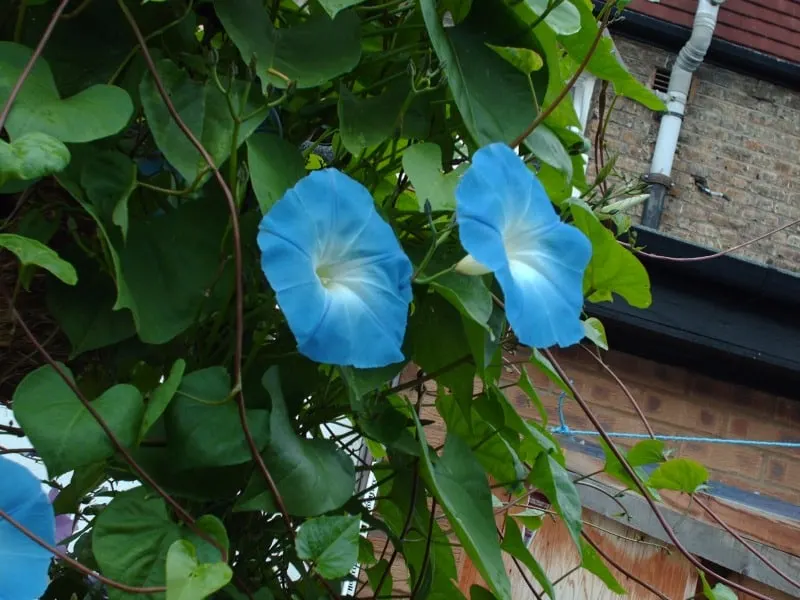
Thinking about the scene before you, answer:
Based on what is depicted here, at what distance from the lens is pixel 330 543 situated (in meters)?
0.57

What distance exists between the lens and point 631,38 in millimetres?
4566

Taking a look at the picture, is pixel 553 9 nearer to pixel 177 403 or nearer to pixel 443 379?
pixel 443 379

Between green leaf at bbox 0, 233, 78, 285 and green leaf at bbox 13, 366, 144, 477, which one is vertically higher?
green leaf at bbox 0, 233, 78, 285

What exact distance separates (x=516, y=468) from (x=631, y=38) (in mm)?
4080

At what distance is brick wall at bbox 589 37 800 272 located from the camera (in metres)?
4.37

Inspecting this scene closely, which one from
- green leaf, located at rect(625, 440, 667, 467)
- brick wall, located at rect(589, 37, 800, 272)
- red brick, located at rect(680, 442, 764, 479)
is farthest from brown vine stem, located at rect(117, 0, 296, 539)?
brick wall, located at rect(589, 37, 800, 272)

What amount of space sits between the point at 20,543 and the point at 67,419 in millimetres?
72

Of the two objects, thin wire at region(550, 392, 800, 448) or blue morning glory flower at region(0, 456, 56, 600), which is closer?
blue morning glory flower at region(0, 456, 56, 600)

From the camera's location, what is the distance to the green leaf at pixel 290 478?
2.00ft

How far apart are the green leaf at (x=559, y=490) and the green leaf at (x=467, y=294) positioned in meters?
0.20

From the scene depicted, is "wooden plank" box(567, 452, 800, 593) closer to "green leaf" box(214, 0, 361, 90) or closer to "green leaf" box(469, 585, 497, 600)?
"green leaf" box(469, 585, 497, 600)

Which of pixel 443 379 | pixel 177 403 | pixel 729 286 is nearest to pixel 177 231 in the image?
pixel 177 403

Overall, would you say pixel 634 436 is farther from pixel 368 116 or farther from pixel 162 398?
pixel 162 398

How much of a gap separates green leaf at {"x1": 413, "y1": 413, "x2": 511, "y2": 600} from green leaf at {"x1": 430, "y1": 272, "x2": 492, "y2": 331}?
12 cm
